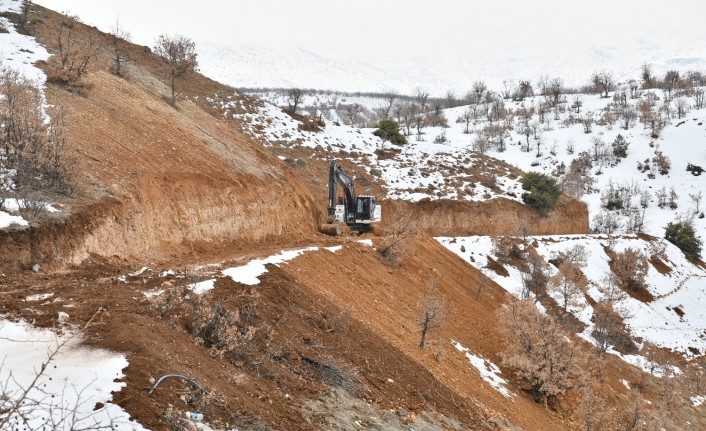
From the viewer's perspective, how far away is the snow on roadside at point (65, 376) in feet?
19.0

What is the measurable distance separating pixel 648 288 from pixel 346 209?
29.9m

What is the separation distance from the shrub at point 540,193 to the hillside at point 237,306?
23.0 feet

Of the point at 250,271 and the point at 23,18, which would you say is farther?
the point at 23,18

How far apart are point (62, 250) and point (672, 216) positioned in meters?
82.9

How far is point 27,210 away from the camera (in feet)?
41.6

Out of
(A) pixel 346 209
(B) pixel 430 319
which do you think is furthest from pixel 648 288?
(B) pixel 430 319

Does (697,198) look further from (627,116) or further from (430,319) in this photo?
(430,319)

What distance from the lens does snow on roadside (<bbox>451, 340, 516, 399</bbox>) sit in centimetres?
1620

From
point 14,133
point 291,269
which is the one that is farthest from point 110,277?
point 14,133

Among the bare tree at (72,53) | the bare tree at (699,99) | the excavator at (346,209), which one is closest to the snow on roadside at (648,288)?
the excavator at (346,209)

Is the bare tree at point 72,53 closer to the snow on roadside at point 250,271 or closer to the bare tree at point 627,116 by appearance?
the snow on roadside at point 250,271

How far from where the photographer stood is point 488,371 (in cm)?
1738

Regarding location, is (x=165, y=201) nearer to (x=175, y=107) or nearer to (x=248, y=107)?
(x=175, y=107)

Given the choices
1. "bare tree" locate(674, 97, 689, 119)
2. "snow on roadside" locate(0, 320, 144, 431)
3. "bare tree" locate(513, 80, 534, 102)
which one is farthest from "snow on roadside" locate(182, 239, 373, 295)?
"bare tree" locate(513, 80, 534, 102)
